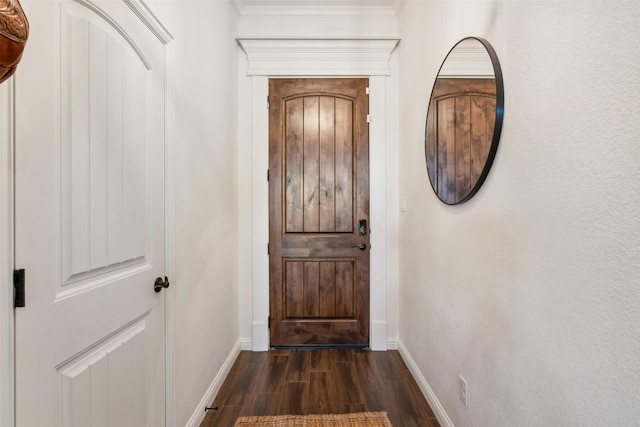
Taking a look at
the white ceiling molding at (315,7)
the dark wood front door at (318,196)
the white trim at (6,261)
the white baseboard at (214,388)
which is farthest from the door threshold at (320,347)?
the white ceiling molding at (315,7)

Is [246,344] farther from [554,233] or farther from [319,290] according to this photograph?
[554,233]

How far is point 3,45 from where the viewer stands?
0.39m

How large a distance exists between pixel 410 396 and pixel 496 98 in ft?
5.88

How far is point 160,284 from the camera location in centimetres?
129

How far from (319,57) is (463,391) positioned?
2555mm

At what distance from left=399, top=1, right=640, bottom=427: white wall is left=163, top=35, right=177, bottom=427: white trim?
54.3 inches

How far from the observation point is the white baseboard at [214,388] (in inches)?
62.6

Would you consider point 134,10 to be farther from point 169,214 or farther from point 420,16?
point 420,16

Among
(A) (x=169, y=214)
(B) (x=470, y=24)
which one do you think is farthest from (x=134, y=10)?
(B) (x=470, y=24)

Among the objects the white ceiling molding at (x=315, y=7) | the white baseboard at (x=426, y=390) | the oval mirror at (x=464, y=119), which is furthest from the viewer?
the white ceiling molding at (x=315, y=7)

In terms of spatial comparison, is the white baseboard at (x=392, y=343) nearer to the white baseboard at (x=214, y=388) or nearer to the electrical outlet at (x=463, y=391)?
the electrical outlet at (x=463, y=391)

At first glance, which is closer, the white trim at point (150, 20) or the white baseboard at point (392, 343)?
the white trim at point (150, 20)

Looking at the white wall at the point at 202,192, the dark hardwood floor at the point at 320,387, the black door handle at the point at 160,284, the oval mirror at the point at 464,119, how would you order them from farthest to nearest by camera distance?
the dark hardwood floor at the point at 320,387, the white wall at the point at 202,192, the black door handle at the point at 160,284, the oval mirror at the point at 464,119

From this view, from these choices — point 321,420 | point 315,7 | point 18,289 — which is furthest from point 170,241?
point 315,7
